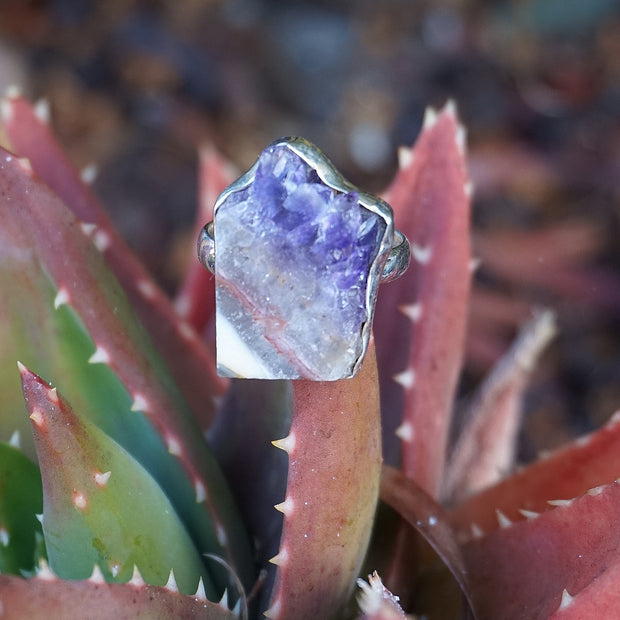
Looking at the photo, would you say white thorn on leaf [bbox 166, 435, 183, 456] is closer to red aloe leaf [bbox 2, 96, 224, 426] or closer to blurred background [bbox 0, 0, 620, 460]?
red aloe leaf [bbox 2, 96, 224, 426]

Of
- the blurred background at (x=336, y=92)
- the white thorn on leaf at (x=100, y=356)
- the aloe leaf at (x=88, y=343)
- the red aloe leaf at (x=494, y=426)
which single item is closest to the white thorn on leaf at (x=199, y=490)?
the aloe leaf at (x=88, y=343)

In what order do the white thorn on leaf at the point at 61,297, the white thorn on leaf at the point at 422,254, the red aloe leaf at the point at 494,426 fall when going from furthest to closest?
the red aloe leaf at the point at 494,426 → the white thorn on leaf at the point at 422,254 → the white thorn on leaf at the point at 61,297

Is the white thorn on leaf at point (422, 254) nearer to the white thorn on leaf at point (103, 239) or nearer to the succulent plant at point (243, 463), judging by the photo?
the succulent plant at point (243, 463)

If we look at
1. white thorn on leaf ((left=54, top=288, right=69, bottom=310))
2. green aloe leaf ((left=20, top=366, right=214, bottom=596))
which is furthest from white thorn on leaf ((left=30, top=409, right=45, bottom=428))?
white thorn on leaf ((left=54, top=288, right=69, bottom=310))

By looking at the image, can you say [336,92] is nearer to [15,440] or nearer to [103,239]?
[103,239]

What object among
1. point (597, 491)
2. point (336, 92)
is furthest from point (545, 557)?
point (336, 92)

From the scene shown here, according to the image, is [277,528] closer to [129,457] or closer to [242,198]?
[129,457]
